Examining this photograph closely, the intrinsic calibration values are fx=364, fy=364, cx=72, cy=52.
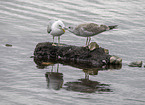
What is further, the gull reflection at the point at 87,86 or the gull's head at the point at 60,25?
the gull's head at the point at 60,25

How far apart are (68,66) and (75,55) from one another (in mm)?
717

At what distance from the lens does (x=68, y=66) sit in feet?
44.2

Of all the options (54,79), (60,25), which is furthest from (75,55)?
(54,79)

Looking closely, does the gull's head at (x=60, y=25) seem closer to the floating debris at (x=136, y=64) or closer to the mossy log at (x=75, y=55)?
the mossy log at (x=75, y=55)

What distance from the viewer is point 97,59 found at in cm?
1374

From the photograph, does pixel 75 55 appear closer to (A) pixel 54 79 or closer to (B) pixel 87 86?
(A) pixel 54 79

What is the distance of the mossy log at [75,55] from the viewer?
541 inches

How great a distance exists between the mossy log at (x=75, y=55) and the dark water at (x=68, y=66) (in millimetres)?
468

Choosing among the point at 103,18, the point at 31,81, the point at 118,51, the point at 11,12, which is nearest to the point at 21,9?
the point at 11,12

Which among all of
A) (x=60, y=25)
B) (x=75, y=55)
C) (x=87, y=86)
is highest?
(x=60, y=25)

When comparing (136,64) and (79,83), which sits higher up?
(136,64)

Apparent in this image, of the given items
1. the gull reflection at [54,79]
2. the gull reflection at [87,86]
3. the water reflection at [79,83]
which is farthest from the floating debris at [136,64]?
the gull reflection at [54,79]

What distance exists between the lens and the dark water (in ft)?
35.4

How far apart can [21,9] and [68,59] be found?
8.16 metres
